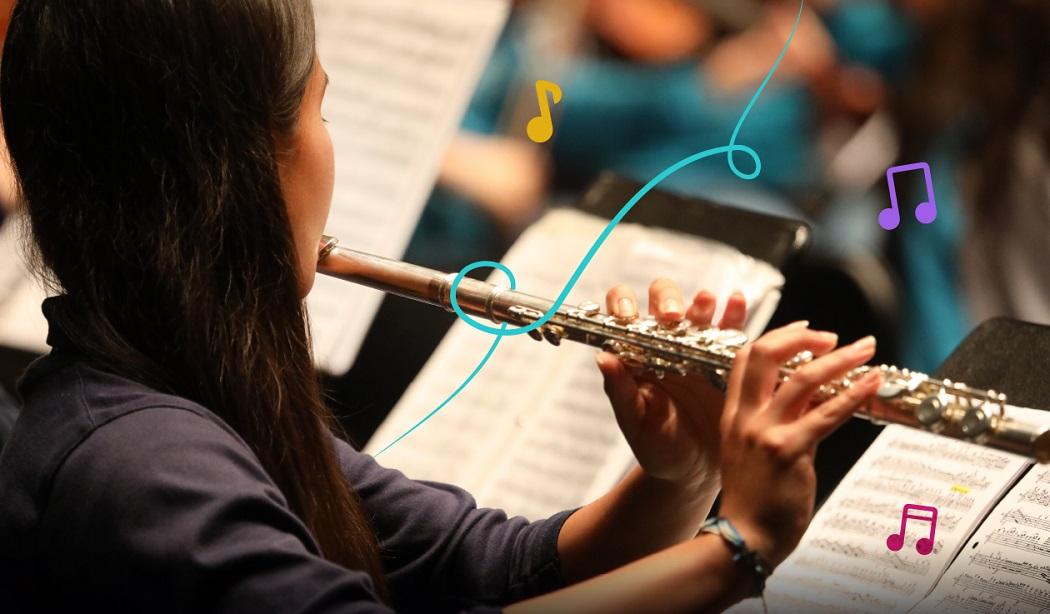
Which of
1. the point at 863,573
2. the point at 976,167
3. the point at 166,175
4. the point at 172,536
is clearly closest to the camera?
the point at 172,536

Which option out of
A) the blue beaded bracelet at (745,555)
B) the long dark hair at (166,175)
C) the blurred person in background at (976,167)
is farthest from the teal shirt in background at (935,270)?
the long dark hair at (166,175)

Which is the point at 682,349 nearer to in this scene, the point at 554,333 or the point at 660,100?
the point at 554,333

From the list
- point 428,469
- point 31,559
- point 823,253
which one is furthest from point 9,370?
point 823,253

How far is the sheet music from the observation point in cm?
99

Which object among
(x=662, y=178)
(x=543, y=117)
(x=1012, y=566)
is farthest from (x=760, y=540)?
(x=543, y=117)

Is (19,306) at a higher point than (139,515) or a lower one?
lower

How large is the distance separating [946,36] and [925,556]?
56 centimetres

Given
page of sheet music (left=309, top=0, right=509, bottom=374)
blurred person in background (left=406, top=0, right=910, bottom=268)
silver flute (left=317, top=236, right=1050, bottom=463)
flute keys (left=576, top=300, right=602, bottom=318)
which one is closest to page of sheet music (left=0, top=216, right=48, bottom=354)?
page of sheet music (left=309, top=0, right=509, bottom=374)

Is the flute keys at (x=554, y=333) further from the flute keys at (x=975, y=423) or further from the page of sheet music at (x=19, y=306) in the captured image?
the page of sheet music at (x=19, y=306)

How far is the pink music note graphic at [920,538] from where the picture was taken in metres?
1.07

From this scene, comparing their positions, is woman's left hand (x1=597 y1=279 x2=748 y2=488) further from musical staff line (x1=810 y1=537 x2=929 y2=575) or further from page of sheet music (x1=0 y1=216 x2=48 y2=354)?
page of sheet music (x1=0 y1=216 x2=48 y2=354)

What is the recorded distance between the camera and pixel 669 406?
938 millimetres

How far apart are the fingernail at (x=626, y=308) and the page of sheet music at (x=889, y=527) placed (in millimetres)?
300

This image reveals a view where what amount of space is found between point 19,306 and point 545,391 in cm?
77
